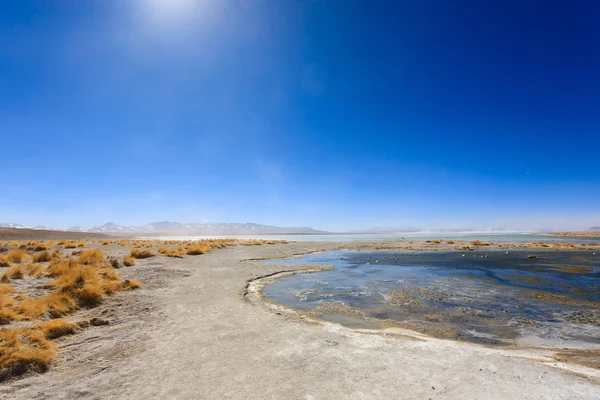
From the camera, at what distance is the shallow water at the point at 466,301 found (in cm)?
866

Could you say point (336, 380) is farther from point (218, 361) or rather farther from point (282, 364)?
point (218, 361)

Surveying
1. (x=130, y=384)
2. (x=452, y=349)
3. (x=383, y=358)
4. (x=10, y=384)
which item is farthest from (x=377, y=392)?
(x=10, y=384)

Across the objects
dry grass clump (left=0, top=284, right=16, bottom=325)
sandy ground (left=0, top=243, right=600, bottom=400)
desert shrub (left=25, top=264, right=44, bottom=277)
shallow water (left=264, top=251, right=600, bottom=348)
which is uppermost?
desert shrub (left=25, top=264, right=44, bottom=277)

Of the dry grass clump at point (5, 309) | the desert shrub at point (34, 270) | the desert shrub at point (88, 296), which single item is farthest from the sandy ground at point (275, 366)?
the desert shrub at point (34, 270)

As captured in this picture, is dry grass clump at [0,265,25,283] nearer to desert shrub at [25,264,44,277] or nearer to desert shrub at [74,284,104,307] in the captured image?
desert shrub at [25,264,44,277]

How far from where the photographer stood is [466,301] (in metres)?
12.3

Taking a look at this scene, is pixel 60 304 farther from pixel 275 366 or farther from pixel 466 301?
pixel 466 301

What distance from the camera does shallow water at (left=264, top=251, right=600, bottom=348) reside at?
8.66 metres

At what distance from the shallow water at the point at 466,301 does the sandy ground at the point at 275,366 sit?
1.53 meters

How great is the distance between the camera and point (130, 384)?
5098 mm

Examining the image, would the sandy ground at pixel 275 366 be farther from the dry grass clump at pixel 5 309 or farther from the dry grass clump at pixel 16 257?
the dry grass clump at pixel 16 257

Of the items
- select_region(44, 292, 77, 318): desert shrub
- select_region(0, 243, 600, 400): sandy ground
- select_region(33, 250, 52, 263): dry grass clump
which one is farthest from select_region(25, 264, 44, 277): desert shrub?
select_region(0, 243, 600, 400): sandy ground

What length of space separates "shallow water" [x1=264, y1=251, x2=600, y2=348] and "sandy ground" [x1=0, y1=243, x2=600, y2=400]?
1534 mm

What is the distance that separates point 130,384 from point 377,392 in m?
4.44
